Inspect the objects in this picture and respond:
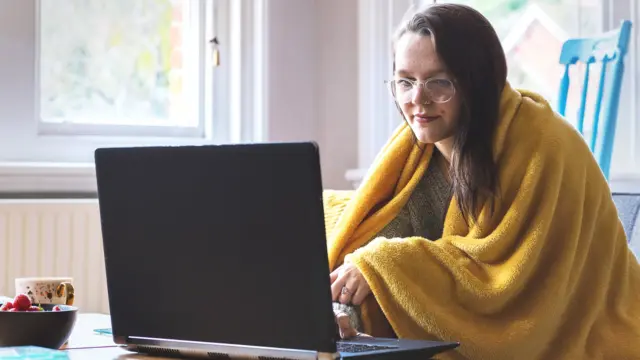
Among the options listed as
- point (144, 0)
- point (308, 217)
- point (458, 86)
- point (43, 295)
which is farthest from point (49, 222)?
point (308, 217)

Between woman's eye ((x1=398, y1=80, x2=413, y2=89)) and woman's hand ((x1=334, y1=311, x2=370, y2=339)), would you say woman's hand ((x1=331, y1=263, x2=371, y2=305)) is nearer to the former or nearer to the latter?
woman's hand ((x1=334, y1=311, x2=370, y2=339))

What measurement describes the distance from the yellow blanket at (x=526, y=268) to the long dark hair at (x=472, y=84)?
0.02 metres

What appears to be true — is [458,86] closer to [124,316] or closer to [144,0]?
[124,316]

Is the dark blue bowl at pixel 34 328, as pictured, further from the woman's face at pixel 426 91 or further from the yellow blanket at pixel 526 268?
Answer: the woman's face at pixel 426 91

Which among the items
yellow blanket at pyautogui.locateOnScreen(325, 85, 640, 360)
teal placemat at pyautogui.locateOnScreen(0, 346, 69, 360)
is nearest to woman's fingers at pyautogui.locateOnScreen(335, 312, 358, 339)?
yellow blanket at pyautogui.locateOnScreen(325, 85, 640, 360)

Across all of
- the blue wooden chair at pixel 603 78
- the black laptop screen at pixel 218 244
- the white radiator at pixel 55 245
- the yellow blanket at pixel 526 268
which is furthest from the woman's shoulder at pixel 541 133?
the white radiator at pixel 55 245

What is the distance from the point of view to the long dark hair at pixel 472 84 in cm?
149

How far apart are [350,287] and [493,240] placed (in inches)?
9.1

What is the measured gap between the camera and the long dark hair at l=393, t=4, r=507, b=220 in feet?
4.89

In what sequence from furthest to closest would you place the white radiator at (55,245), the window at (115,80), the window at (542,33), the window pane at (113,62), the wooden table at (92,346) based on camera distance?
the window pane at (113,62)
the window at (115,80)
the white radiator at (55,245)
the window at (542,33)
the wooden table at (92,346)

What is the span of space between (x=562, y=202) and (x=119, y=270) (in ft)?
2.32

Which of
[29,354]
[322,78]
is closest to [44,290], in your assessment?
[29,354]

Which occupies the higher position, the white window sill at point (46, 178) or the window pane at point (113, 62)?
the window pane at point (113, 62)

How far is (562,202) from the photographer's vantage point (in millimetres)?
1464
